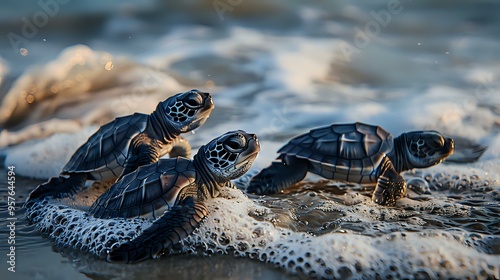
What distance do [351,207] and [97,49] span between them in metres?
6.48

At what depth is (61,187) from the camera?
3.86 metres

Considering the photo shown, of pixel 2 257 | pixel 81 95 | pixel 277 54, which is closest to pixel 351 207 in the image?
pixel 2 257

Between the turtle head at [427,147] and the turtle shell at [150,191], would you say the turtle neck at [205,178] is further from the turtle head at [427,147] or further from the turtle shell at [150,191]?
the turtle head at [427,147]

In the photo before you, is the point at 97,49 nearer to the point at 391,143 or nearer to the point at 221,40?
the point at 221,40

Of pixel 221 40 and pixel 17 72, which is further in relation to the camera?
pixel 221 40

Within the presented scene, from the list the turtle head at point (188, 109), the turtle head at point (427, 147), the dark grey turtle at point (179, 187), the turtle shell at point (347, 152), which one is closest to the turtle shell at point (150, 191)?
the dark grey turtle at point (179, 187)

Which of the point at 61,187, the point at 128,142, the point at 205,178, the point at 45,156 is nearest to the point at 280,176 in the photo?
the point at 205,178

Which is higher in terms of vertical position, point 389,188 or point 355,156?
point 355,156

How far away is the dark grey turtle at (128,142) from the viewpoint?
3.84m

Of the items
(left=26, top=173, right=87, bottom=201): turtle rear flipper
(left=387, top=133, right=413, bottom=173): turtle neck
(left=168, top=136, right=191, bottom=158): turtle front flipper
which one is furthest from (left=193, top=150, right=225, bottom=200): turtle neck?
(left=387, top=133, right=413, bottom=173): turtle neck

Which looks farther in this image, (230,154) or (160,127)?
(160,127)

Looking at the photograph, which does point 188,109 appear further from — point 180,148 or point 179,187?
point 179,187

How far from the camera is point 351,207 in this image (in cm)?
359

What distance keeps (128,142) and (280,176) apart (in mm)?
1176
